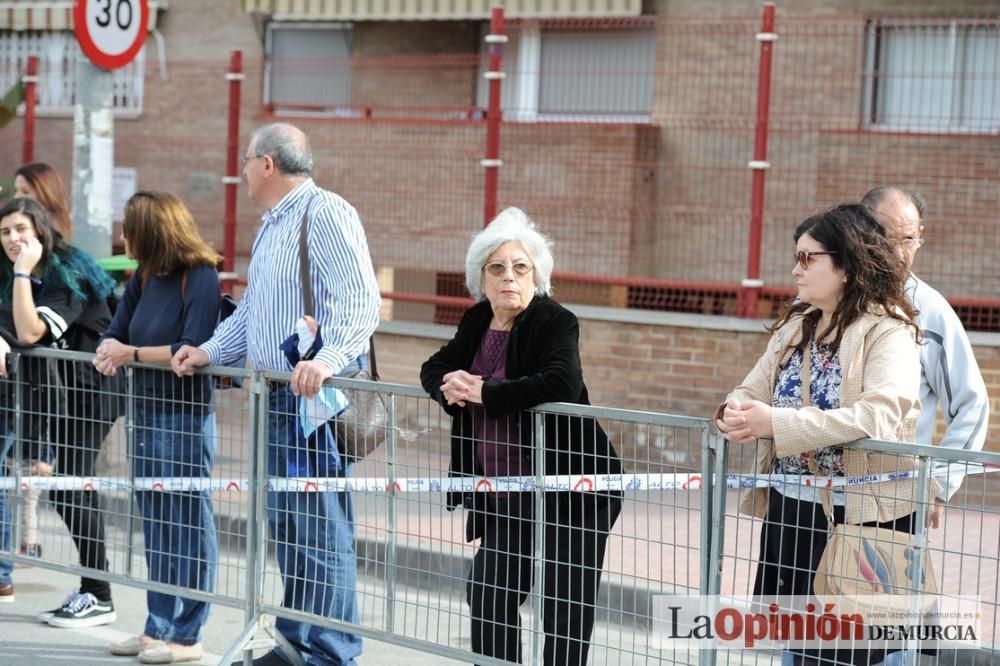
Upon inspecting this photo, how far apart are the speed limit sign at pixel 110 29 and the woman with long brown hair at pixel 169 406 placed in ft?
8.85

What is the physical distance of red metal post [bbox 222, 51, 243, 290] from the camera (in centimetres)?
1171

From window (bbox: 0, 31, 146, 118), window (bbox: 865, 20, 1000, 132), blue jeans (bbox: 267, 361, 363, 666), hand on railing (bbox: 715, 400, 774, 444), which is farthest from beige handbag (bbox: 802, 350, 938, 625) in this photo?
window (bbox: 0, 31, 146, 118)

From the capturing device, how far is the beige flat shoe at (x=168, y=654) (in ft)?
19.2

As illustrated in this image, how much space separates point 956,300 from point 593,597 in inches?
218

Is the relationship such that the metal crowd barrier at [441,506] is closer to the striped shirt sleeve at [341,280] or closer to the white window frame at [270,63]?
the striped shirt sleeve at [341,280]

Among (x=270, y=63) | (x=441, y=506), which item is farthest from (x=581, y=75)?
(x=441, y=506)

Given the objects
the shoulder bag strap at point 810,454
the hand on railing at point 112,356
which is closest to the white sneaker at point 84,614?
the hand on railing at point 112,356

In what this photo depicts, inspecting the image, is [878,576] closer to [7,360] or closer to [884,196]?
[884,196]

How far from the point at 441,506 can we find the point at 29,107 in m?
9.80

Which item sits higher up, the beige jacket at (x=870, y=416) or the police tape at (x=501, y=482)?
the beige jacket at (x=870, y=416)

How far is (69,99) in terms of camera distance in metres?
16.4

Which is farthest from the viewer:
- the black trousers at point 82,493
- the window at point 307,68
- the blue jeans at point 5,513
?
the window at point 307,68

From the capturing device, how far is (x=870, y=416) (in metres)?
4.05

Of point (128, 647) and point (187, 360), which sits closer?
Answer: point (187, 360)
